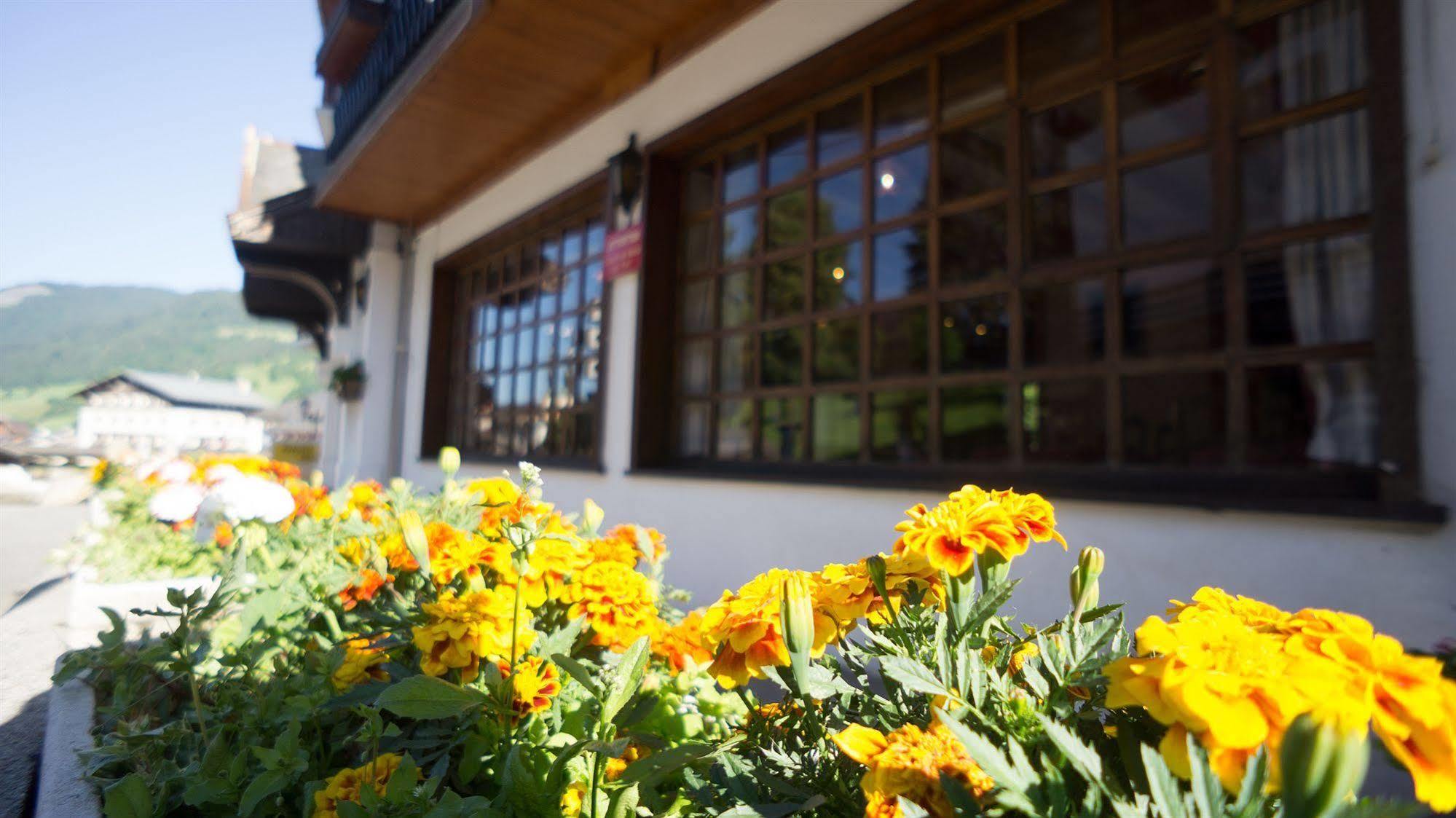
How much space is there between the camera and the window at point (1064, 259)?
1.73 metres

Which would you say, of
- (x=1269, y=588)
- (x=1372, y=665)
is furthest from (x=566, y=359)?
(x=1372, y=665)

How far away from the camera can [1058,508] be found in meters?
2.02

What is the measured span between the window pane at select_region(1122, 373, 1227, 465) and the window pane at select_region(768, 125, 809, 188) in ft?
5.38

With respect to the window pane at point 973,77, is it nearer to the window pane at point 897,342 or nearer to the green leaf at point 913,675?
the window pane at point 897,342

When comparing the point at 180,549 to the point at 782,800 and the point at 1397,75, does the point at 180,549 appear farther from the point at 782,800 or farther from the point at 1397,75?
the point at 1397,75

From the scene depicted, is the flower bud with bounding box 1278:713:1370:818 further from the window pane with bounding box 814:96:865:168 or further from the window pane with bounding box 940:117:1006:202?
the window pane with bounding box 814:96:865:168

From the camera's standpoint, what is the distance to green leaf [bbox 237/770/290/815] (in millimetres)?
937

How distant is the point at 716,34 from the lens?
3178 millimetres

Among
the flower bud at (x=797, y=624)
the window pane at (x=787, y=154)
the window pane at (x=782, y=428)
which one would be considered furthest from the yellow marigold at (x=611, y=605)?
the window pane at (x=787, y=154)

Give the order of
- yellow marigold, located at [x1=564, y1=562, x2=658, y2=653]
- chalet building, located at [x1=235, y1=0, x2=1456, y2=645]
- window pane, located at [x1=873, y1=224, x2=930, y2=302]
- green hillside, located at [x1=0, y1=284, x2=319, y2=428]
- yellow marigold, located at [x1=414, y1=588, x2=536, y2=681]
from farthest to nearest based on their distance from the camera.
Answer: green hillside, located at [x1=0, y1=284, x2=319, y2=428]
window pane, located at [x1=873, y1=224, x2=930, y2=302]
chalet building, located at [x1=235, y1=0, x2=1456, y2=645]
yellow marigold, located at [x1=564, y1=562, x2=658, y2=653]
yellow marigold, located at [x1=414, y1=588, x2=536, y2=681]

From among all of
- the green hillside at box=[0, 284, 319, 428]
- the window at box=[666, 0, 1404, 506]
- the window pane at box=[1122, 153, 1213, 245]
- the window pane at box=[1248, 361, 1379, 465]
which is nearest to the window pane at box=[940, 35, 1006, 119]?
the window at box=[666, 0, 1404, 506]

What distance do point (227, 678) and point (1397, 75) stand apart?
2.71 m

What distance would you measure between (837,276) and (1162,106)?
3.99 feet

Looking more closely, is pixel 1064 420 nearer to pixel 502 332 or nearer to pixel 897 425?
pixel 897 425
